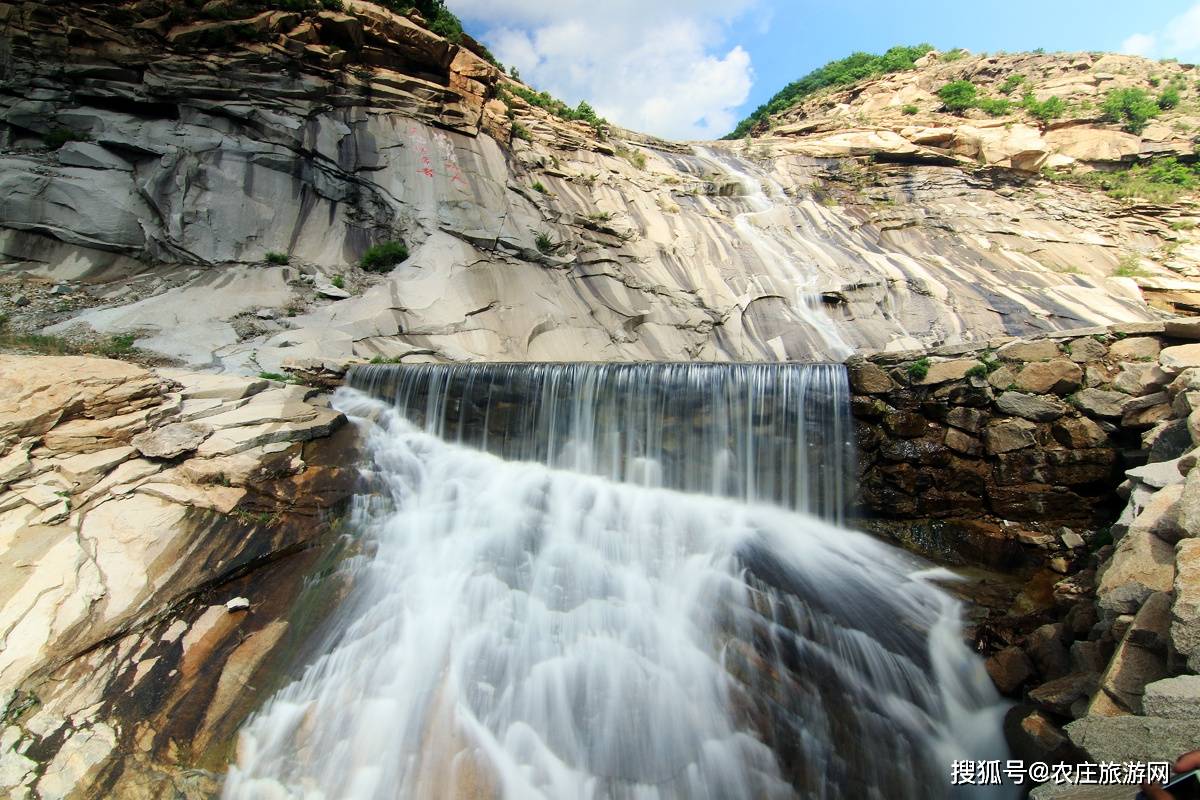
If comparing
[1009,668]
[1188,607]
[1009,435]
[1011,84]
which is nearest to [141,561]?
[1188,607]

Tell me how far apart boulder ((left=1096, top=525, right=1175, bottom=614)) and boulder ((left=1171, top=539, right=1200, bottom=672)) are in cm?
35

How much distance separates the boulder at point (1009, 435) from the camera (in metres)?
5.76

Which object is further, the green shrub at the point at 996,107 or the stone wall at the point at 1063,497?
the green shrub at the point at 996,107

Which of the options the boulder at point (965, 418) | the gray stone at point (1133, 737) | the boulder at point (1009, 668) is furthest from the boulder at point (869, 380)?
the gray stone at point (1133, 737)

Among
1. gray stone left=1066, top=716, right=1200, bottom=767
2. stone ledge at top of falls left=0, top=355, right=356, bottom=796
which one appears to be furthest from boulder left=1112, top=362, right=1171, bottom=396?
stone ledge at top of falls left=0, top=355, right=356, bottom=796

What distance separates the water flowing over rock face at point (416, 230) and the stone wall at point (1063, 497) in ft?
27.8

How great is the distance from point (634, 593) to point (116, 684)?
4685 millimetres

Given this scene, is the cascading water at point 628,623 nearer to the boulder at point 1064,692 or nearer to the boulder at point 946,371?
the boulder at point 1064,692

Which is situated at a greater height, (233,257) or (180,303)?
(233,257)

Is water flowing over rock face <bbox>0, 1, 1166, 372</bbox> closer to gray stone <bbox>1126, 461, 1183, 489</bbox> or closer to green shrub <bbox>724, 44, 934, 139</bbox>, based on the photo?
gray stone <bbox>1126, 461, 1183, 489</bbox>

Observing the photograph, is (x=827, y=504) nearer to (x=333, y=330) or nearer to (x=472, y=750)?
(x=472, y=750)

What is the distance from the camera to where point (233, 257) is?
12.7m

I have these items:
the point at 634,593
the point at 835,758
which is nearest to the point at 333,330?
the point at 634,593

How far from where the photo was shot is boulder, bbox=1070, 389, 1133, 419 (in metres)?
5.43
